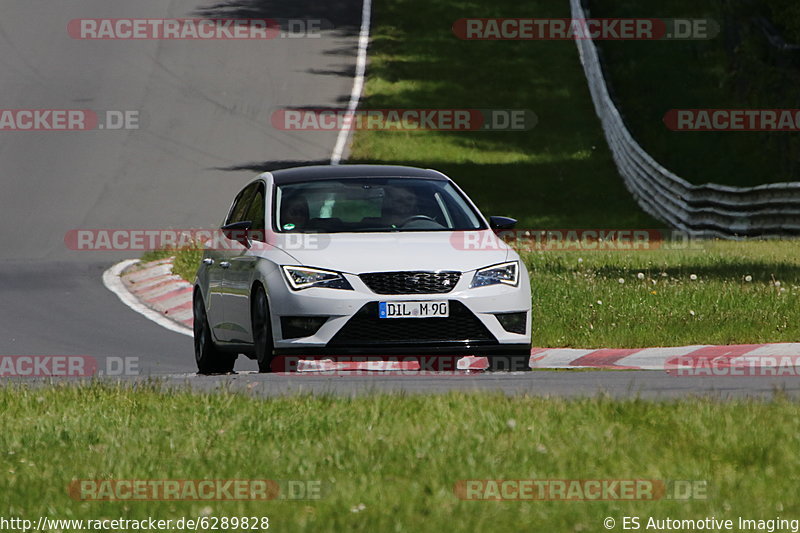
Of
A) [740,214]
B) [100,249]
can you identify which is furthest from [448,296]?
[740,214]

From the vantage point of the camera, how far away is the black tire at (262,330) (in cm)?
1137

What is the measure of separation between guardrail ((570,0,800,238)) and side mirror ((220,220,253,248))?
13.4 metres

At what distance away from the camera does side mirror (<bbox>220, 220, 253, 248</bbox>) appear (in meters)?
12.3

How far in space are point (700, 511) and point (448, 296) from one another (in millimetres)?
5317

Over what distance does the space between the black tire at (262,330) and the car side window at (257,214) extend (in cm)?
62

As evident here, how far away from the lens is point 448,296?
11141 mm

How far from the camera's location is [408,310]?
36.3 ft

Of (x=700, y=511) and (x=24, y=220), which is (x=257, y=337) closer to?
(x=700, y=511)
